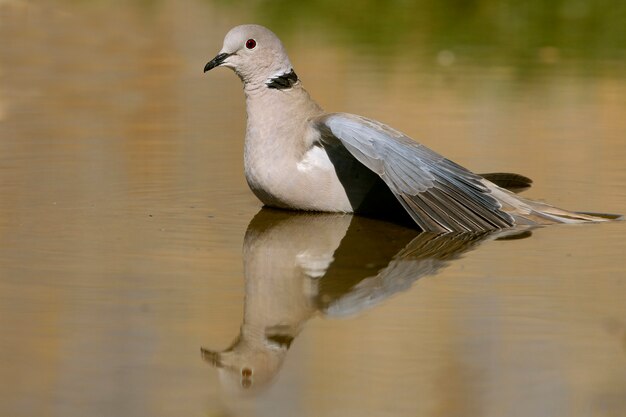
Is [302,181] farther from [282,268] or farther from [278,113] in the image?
[282,268]

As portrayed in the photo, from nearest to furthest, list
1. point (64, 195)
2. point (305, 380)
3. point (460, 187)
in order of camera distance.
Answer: point (305, 380)
point (460, 187)
point (64, 195)

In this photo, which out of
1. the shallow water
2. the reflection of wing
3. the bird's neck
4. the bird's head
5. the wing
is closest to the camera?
the shallow water

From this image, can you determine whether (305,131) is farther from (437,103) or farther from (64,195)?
(437,103)

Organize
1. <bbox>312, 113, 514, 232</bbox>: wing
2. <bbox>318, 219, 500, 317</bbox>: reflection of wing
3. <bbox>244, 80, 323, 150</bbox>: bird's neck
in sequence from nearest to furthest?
<bbox>318, 219, 500, 317</bbox>: reflection of wing, <bbox>312, 113, 514, 232</bbox>: wing, <bbox>244, 80, 323, 150</bbox>: bird's neck

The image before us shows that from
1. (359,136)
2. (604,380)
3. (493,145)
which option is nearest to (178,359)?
(604,380)

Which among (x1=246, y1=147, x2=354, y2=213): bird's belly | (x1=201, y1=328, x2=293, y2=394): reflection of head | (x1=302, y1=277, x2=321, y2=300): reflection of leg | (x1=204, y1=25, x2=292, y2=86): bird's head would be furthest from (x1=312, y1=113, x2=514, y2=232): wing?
(x1=201, y1=328, x2=293, y2=394): reflection of head

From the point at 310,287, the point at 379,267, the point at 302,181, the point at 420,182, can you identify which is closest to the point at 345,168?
the point at 302,181

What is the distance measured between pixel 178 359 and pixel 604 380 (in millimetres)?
1385

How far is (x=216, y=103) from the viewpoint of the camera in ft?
34.9

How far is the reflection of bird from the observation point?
4.92 metres

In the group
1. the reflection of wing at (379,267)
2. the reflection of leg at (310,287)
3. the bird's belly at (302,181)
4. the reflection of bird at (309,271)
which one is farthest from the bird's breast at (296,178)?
the reflection of leg at (310,287)

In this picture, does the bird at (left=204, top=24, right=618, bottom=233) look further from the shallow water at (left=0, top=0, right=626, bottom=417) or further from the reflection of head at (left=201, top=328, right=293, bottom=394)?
the reflection of head at (left=201, top=328, right=293, bottom=394)

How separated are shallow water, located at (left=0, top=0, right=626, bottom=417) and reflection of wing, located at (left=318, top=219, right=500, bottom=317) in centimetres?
2

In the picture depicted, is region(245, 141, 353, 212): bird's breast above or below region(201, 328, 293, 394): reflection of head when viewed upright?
above
